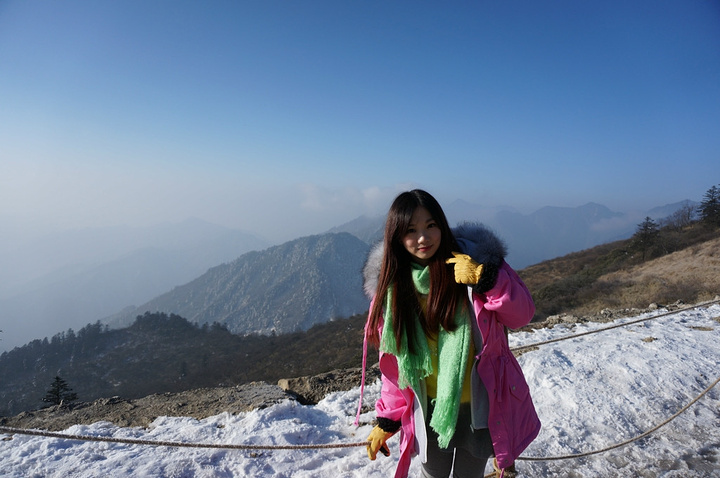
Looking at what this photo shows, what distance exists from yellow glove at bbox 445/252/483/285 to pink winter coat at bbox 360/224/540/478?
0.28 feet

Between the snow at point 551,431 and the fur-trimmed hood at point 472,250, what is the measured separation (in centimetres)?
252

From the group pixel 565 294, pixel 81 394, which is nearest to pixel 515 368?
pixel 565 294

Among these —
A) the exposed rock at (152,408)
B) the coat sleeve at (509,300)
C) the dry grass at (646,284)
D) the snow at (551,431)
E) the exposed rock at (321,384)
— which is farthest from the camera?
the dry grass at (646,284)

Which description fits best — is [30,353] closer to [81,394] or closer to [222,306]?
[81,394]

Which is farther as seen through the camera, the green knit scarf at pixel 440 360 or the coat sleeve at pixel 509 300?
the green knit scarf at pixel 440 360

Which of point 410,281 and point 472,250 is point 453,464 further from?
point 472,250

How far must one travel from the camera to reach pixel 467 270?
216 centimetres

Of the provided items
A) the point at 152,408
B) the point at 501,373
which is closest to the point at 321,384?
the point at 152,408

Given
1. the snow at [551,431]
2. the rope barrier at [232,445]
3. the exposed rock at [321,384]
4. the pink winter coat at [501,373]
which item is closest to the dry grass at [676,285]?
the snow at [551,431]

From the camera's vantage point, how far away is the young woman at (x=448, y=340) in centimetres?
221

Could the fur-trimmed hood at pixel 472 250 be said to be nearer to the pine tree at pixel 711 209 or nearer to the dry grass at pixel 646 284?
the dry grass at pixel 646 284

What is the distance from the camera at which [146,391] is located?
38.8 metres

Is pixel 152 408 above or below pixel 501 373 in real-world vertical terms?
below

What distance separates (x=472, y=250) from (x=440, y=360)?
0.78m
